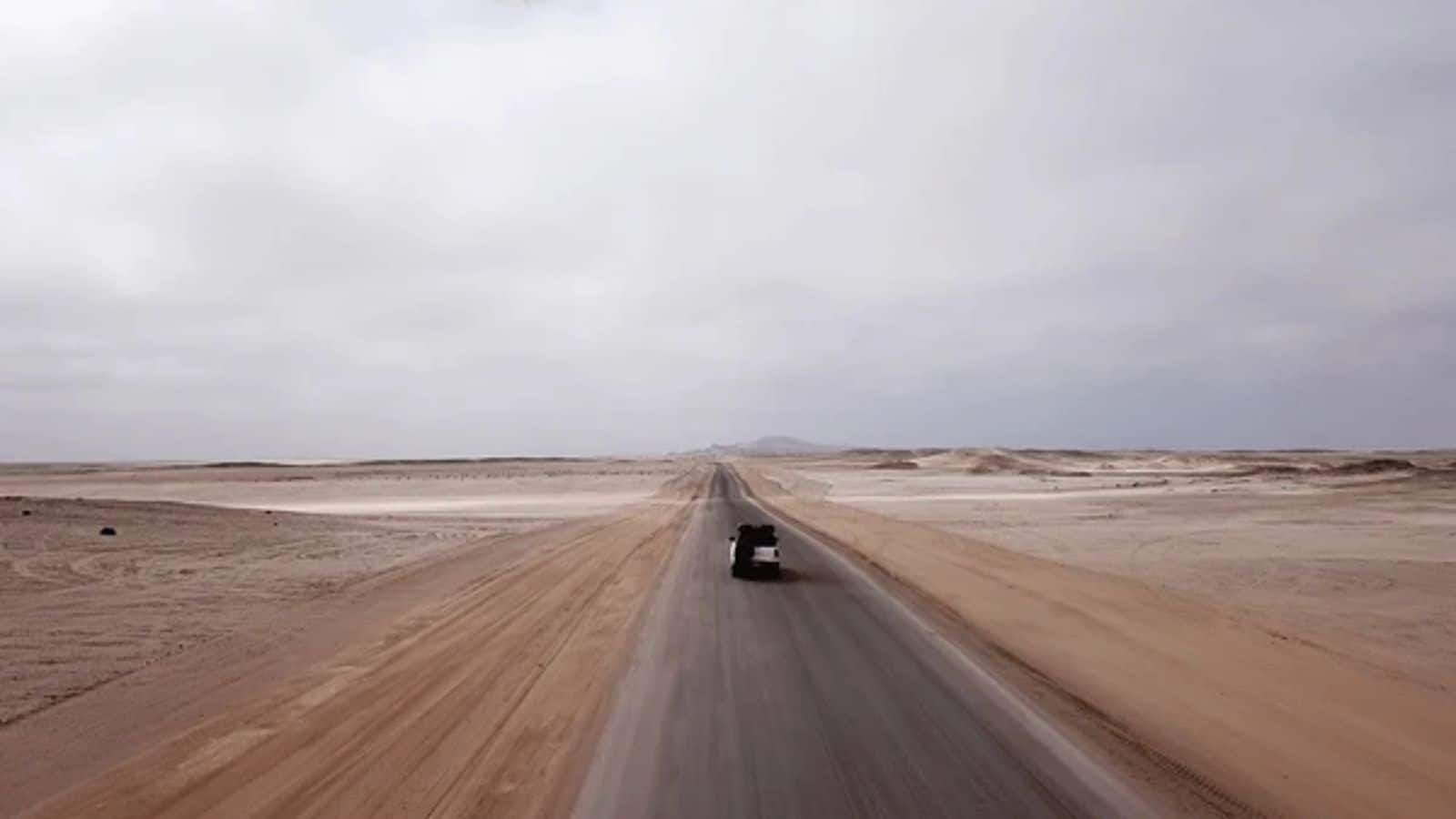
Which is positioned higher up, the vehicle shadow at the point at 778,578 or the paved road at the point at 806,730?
the paved road at the point at 806,730

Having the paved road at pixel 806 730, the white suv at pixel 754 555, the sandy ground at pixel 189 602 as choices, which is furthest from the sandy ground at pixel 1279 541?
the sandy ground at pixel 189 602

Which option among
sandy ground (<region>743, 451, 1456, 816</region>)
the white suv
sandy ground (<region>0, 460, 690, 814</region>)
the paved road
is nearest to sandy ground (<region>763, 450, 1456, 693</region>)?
sandy ground (<region>743, 451, 1456, 816</region>)

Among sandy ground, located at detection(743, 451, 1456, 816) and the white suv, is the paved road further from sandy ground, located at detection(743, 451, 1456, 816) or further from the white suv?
the white suv

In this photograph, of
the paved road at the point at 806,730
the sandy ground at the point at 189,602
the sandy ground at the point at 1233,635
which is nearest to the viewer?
the paved road at the point at 806,730

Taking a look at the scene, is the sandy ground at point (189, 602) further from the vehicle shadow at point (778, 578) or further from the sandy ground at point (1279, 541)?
the sandy ground at point (1279, 541)

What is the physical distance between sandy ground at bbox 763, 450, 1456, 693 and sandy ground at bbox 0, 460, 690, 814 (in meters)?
11.3

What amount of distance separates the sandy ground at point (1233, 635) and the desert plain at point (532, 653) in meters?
0.06

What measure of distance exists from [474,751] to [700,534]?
2521cm

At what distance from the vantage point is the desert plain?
25.4 feet

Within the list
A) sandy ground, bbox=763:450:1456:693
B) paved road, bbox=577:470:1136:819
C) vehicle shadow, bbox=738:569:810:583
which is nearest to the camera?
paved road, bbox=577:470:1136:819

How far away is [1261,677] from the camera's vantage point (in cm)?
1138

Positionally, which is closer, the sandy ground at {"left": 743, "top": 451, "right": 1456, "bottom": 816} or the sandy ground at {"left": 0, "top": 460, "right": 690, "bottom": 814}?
the sandy ground at {"left": 743, "top": 451, "right": 1456, "bottom": 816}

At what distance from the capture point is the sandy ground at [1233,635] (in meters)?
8.05

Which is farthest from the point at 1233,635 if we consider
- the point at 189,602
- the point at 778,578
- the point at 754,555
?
the point at 189,602
